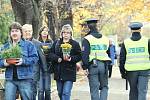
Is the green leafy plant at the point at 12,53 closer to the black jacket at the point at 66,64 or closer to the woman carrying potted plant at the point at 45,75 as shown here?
the black jacket at the point at 66,64

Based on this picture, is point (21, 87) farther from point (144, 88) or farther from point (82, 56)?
point (144, 88)

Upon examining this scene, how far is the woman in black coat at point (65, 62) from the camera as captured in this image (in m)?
10.8

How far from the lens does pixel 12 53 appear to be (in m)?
9.14

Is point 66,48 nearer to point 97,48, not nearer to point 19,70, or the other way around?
point 97,48

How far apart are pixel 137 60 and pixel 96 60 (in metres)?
0.87

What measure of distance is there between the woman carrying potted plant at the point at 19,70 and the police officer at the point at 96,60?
5.70 ft

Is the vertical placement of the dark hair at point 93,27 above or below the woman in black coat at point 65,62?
above

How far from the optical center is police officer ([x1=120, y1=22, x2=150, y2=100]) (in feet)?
35.1

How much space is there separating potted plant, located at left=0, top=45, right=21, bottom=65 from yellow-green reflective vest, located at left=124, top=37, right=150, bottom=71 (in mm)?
2658

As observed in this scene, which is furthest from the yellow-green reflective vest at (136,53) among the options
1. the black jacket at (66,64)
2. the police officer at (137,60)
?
the black jacket at (66,64)

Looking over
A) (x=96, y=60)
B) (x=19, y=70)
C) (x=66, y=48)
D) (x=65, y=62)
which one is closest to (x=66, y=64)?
(x=65, y=62)

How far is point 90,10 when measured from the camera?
3472 centimetres

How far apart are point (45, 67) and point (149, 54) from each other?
2.33 meters

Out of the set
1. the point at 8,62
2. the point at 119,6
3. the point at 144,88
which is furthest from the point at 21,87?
the point at 119,6
